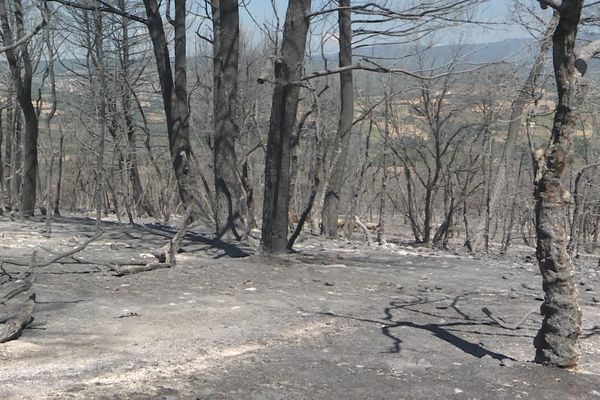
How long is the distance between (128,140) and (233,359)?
16636mm

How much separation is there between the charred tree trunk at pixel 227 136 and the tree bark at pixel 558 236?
6.26 metres

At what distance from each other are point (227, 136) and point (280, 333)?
572 cm

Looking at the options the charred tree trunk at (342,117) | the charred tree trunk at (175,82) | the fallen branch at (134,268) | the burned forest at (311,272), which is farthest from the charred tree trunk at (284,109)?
the charred tree trunk at (342,117)

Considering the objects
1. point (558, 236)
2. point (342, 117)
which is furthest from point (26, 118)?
point (558, 236)

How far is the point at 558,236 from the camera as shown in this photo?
4.64 meters

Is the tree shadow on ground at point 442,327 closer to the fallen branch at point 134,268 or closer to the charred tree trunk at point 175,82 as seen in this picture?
the fallen branch at point 134,268

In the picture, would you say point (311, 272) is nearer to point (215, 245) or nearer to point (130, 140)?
point (215, 245)

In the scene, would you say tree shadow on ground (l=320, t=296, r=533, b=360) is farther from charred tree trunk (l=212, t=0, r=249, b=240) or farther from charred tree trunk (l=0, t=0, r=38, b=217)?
charred tree trunk (l=0, t=0, r=38, b=217)

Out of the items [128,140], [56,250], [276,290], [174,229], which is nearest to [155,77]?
[128,140]

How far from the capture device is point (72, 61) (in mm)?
18453

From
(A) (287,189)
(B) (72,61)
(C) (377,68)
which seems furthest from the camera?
(B) (72,61)

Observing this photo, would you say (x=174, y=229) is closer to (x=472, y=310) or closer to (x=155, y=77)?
(x=472, y=310)

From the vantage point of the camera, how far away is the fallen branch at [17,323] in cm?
480

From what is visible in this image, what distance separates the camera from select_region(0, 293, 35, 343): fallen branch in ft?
15.7
